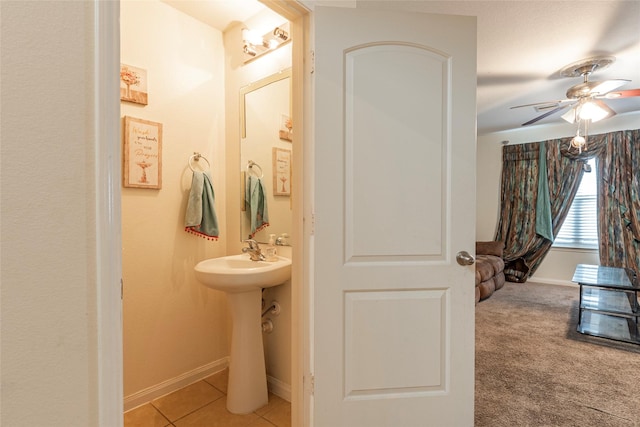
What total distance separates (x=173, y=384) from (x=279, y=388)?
716mm

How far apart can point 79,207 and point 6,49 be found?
14.0 inches

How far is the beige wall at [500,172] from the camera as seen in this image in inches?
179

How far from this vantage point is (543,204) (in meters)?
4.89

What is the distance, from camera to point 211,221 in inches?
87.1

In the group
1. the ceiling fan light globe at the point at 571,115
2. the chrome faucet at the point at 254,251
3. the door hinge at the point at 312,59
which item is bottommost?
the chrome faucet at the point at 254,251

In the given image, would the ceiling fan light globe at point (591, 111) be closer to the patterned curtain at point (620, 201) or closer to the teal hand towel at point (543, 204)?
the patterned curtain at point (620, 201)

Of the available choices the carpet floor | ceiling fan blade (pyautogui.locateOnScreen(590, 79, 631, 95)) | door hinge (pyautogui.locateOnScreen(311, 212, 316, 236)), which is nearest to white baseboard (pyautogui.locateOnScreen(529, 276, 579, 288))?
the carpet floor

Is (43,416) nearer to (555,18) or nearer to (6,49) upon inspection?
(6,49)

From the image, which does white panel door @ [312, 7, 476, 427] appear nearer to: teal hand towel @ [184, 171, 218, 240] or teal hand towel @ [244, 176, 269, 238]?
teal hand towel @ [244, 176, 269, 238]

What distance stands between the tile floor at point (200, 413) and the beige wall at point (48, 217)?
1.21 meters

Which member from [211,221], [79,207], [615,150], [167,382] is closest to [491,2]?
[211,221]

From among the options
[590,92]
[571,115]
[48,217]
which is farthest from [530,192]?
[48,217]

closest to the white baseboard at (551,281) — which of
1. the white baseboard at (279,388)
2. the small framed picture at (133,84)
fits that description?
the white baseboard at (279,388)

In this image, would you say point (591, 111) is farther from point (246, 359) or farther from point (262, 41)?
point (246, 359)
